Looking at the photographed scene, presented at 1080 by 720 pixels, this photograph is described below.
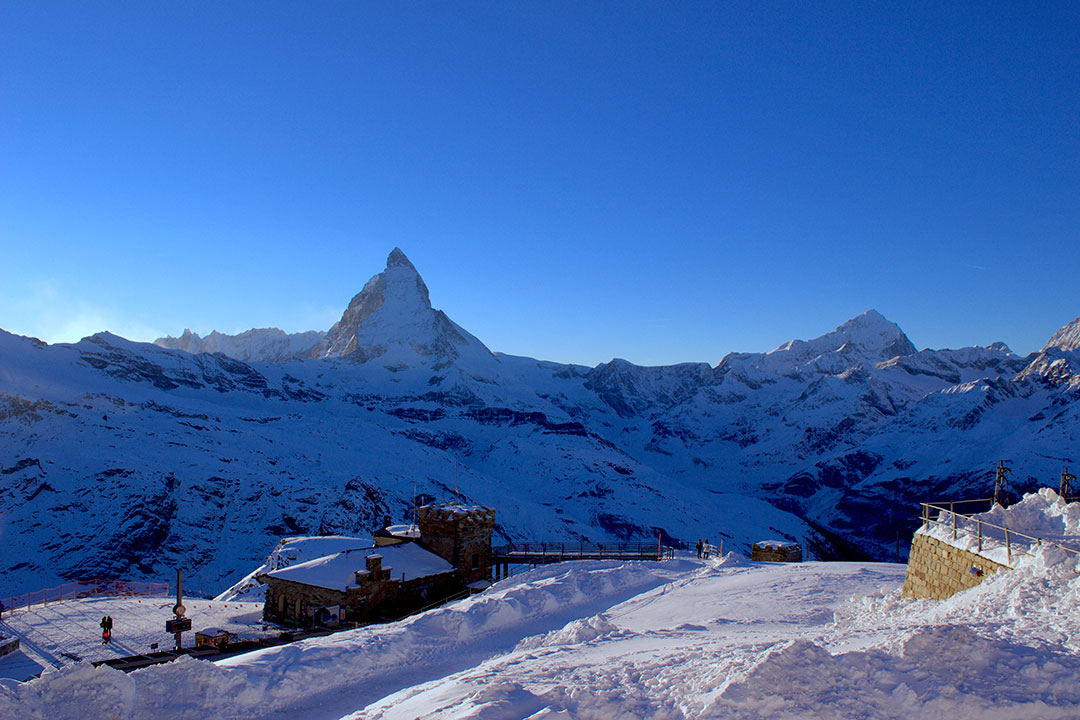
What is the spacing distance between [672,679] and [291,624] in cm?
2004

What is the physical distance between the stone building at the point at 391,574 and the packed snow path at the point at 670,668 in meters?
8.33

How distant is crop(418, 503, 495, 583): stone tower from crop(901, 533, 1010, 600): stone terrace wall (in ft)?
62.4

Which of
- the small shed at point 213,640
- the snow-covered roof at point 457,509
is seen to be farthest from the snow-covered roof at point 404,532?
the small shed at point 213,640

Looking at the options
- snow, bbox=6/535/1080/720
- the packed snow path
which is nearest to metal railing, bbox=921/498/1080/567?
snow, bbox=6/535/1080/720

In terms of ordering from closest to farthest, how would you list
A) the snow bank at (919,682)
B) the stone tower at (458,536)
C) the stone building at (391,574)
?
the snow bank at (919,682) < the stone building at (391,574) < the stone tower at (458,536)

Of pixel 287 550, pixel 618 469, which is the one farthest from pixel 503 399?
pixel 287 550

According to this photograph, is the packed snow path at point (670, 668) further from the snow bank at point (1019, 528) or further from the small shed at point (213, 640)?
the small shed at point (213, 640)

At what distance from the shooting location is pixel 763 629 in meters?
13.2

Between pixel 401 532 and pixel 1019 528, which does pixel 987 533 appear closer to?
pixel 1019 528

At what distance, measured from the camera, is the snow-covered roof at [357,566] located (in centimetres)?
2412

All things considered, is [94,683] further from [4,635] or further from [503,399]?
[503,399]

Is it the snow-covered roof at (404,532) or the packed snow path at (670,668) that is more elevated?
the packed snow path at (670,668)

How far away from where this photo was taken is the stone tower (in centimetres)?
2956

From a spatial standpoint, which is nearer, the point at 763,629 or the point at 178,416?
the point at 763,629
